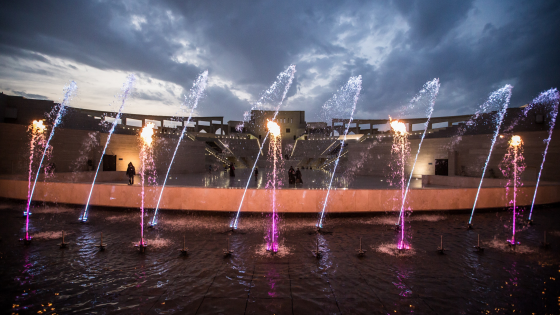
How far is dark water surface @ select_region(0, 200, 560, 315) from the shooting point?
138 inches

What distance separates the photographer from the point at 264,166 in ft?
133

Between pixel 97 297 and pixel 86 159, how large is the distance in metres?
20.7

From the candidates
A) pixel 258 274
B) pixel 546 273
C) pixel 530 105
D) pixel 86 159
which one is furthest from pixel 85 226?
pixel 530 105

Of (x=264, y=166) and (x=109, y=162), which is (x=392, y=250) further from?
(x=264, y=166)

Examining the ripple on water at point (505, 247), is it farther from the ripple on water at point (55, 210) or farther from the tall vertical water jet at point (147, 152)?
the tall vertical water jet at point (147, 152)

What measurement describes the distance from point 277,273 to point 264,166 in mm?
36108

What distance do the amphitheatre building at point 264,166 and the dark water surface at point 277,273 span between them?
1.86m

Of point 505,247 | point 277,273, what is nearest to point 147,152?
point 277,273

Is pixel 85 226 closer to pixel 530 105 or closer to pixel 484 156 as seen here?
pixel 484 156

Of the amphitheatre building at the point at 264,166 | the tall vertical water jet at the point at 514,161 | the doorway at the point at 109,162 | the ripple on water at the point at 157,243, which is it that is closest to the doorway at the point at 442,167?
the amphitheatre building at the point at 264,166

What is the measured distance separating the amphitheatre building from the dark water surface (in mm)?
1860

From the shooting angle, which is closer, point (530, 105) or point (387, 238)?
Result: point (387, 238)

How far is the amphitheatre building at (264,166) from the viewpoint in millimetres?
9133

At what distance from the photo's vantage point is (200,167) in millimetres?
28609
